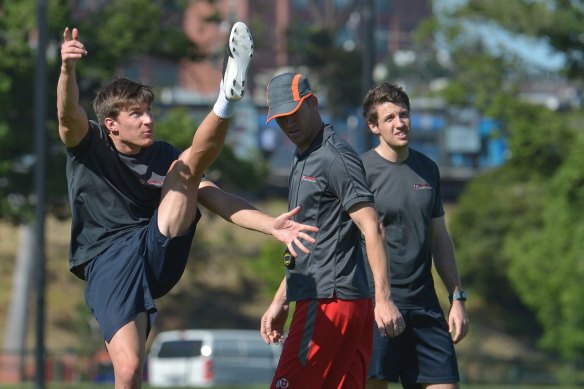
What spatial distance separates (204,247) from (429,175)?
3904 centimetres

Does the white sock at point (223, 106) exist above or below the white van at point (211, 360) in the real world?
above

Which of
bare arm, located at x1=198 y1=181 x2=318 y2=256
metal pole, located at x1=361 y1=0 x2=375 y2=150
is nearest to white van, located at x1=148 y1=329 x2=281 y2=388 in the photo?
metal pole, located at x1=361 y1=0 x2=375 y2=150

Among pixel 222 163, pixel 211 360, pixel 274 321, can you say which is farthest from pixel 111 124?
pixel 222 163

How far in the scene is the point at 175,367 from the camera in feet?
109

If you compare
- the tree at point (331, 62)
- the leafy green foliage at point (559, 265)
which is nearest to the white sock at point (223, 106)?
the leafy green foliage at point (559, 265)

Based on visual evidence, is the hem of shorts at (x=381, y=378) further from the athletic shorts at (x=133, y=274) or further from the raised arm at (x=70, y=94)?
the raised arm at (x=70, y=94)

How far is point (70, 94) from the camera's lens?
6688 mm

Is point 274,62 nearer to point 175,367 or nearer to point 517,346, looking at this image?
point 517,346

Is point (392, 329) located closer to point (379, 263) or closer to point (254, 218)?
point (379, 263)

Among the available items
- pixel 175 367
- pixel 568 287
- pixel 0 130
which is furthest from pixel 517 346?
pixel 0 130

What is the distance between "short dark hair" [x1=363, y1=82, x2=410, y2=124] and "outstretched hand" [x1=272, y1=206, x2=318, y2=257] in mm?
1477

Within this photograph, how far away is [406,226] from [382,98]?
0.80 metres

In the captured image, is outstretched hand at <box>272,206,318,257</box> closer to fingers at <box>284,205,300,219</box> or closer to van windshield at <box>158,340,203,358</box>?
fingers at <box>284,205,300,219</box>

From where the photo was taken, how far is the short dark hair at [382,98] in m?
7.91
